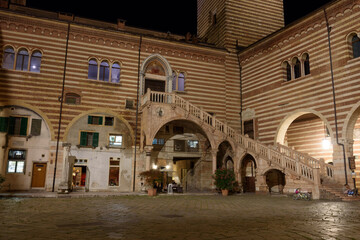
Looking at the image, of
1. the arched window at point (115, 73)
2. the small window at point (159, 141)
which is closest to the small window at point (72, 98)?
the arched window at point (115, 73)

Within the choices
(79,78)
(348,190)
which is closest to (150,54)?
(79,78)

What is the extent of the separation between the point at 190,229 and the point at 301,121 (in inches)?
821

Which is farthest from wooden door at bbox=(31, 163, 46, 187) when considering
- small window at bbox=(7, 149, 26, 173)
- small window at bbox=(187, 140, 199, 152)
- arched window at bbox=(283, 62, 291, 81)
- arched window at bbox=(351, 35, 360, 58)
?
arched window at bbox=(351, 35, 360, 58)

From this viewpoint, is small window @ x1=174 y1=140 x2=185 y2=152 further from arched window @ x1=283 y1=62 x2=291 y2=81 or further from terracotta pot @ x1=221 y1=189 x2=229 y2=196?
arched window @ x1=283 y1=62 x2=291 y2=81

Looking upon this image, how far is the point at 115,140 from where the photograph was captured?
22.4 meters

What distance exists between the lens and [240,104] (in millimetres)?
26797

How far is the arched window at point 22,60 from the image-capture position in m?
21.0

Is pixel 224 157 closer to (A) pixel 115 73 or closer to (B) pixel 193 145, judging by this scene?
(B) pixel 193 145

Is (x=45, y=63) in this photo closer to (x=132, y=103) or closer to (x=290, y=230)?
(x=132, y=103)

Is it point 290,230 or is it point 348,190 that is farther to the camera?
point 348,190

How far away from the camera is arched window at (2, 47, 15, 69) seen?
2081 cm

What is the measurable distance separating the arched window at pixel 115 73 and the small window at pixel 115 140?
14.1ft

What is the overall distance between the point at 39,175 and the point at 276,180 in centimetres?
1706

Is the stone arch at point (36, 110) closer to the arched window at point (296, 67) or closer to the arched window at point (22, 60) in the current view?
the arched window at point (22, 60)
